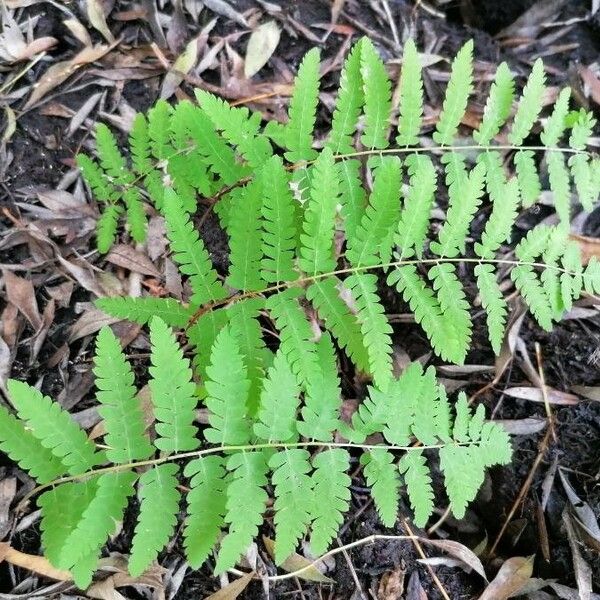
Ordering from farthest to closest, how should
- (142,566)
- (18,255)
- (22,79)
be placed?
(22,79)
(18,255)
(142,566)

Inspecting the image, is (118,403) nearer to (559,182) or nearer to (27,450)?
(27,450)

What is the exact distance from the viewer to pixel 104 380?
7.70ft

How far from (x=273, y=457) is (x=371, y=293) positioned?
0.77 m

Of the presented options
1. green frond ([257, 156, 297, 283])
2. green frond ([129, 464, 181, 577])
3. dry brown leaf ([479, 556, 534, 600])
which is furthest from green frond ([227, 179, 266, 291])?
dry brown leaf ([479, 556, 534, 600])

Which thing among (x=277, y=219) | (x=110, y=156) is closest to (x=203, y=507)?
(x=277, y=219)

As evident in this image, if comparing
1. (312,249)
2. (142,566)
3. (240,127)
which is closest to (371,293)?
(312,249)

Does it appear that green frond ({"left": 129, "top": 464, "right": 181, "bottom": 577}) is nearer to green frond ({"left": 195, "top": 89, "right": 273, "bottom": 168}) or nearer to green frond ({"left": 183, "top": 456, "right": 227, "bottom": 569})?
green frond ({"left": 183, "top": 456, "right": 227, "bottom": 569})

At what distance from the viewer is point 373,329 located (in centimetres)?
251

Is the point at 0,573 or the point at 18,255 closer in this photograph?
the point at 0,573

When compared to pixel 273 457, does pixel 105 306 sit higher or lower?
higher

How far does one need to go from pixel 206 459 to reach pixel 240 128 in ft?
4.71

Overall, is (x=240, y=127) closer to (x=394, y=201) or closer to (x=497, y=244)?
(x=394, y=201)

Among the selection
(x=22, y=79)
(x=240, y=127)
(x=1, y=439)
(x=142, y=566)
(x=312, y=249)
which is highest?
(x=22, y=79)

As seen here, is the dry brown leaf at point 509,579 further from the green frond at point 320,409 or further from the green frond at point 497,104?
the green frond at point 497,104
